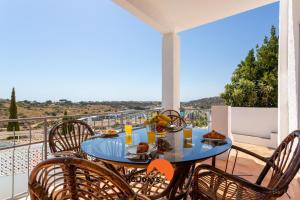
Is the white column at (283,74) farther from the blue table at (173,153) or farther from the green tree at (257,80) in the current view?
the blue table at (173,153)

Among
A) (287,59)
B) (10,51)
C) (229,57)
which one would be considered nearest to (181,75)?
(287,59)

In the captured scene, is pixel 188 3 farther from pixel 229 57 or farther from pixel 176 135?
pixel 229 57

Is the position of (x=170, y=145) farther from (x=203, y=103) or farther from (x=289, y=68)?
(x=203, y=103)

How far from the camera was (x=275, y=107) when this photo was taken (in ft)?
17.3

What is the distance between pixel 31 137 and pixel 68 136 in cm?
77

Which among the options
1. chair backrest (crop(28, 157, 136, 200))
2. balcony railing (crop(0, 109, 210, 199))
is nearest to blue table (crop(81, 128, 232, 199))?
chair backrest (crop(28, 157, 136, 200))

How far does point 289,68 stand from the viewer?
3.57m

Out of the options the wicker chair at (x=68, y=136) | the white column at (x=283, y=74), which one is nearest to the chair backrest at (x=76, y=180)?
the wicker chair at (x=68, y=136)

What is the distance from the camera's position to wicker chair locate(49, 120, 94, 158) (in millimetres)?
1849

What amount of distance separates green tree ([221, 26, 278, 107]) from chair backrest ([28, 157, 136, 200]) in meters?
5.59

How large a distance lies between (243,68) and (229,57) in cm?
156

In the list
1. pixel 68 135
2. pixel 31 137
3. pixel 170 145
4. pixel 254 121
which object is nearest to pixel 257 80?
Result: pixel 254 121

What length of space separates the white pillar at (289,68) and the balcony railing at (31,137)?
1.73 m

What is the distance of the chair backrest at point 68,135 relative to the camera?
186 cm
